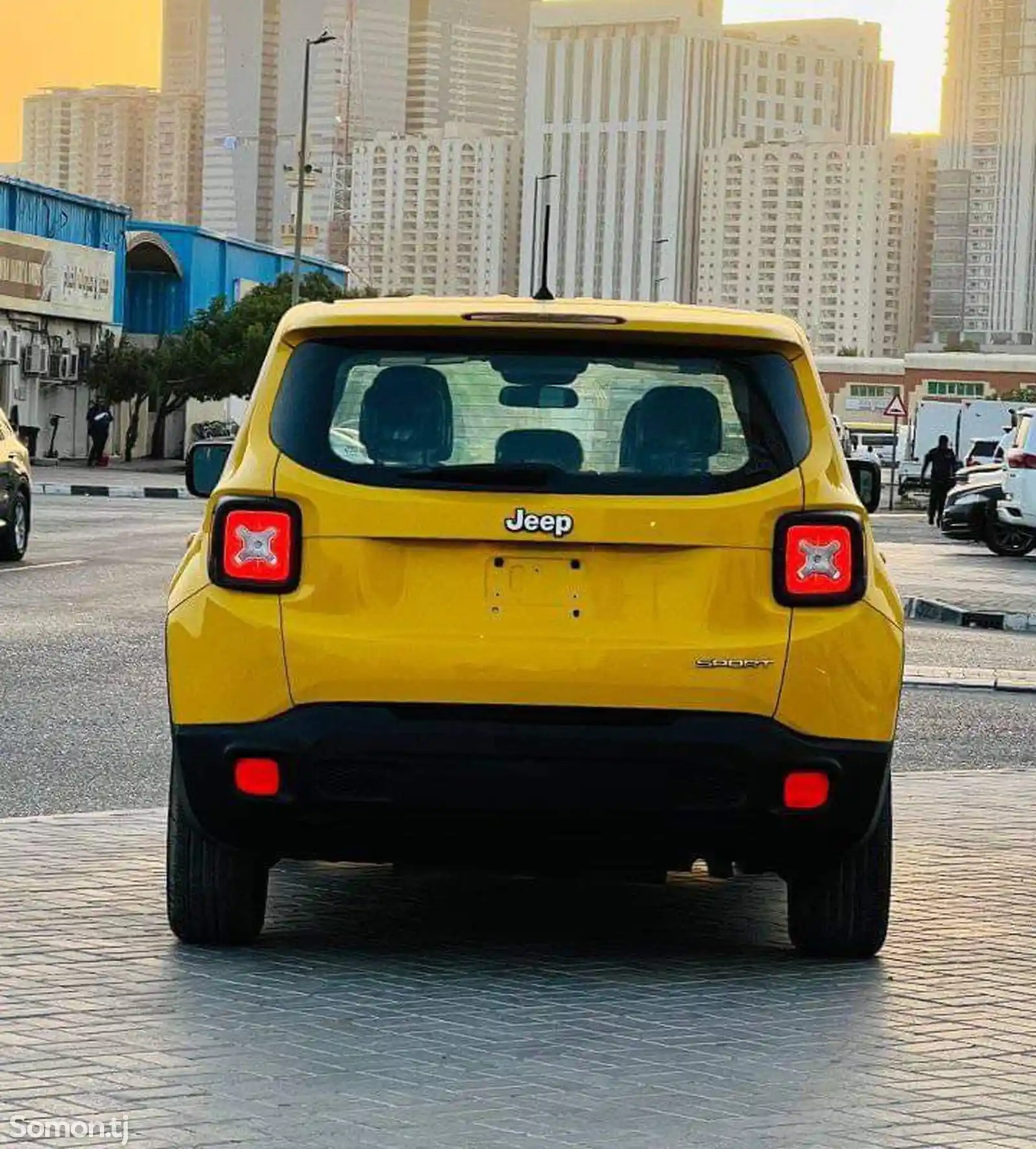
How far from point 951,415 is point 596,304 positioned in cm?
6223

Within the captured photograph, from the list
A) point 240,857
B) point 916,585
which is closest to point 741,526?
point 240,857

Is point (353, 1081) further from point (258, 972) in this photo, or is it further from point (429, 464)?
point (429, 464)

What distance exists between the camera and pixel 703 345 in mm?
6406

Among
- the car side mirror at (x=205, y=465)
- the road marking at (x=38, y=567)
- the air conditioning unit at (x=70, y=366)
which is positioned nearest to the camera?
the car side mirror at (x=205, y=465)

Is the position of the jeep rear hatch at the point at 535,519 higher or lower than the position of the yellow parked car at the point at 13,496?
higher

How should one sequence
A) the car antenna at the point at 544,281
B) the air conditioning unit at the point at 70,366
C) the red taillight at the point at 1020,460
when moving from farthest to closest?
the air conditioning unit at the point at 70,366
the red taillight at the point at 1020,460
the car antenna at the point at 544,281

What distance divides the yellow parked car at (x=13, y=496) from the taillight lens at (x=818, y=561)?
58.4 feet

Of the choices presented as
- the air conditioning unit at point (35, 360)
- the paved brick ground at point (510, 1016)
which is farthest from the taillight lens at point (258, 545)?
the air conditioning unit at point (35, 360)

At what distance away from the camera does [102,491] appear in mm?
46688

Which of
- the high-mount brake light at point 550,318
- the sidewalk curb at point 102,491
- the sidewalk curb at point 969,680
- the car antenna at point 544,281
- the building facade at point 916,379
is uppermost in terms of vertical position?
the building facade at point 916,379

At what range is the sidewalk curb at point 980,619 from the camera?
21562mm

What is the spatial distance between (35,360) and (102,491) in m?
19.0

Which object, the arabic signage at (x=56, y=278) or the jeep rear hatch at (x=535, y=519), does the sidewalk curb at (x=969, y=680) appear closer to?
the jeep rear hatch at (x=535, y=519)

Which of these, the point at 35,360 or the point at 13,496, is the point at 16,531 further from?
the point at 35,360
